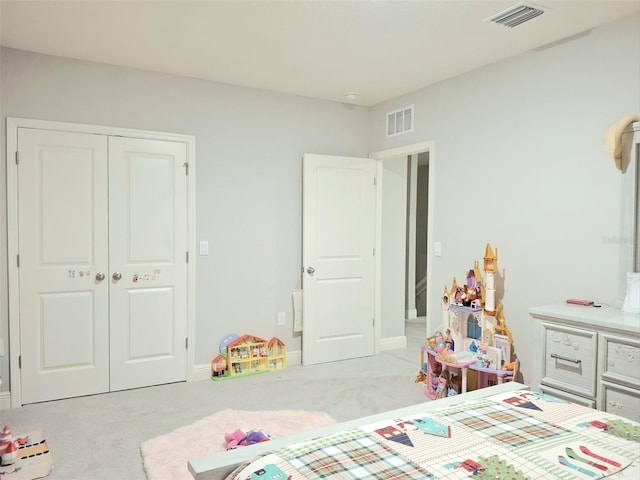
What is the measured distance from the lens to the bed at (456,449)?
123cm

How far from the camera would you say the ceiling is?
262 centimetres

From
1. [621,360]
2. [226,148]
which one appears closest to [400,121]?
[226,148]

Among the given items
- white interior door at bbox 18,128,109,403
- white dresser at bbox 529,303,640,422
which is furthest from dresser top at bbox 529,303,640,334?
white interior door at bbox 18,128,109,403

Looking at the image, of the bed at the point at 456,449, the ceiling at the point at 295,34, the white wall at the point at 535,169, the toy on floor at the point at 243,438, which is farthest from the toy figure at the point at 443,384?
the ceiling at the point at 295,34

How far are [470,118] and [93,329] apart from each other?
11.0 feet

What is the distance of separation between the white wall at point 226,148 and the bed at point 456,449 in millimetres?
2723

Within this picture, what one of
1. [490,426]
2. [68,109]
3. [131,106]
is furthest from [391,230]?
[490,426]

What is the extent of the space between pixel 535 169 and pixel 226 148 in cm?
248

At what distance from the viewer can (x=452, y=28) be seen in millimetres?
2895

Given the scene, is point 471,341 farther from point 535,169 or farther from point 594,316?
point 535,169

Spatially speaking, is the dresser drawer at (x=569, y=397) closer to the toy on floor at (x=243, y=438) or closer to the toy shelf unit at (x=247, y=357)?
the toy on floor at (x=243, y=438)

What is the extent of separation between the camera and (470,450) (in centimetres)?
135

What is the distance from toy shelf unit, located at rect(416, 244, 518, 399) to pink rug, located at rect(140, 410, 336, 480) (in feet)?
3.12

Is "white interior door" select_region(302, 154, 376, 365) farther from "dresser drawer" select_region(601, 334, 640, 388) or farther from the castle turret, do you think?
"dresser drawer" select_region(601, 334, 640, 388)
